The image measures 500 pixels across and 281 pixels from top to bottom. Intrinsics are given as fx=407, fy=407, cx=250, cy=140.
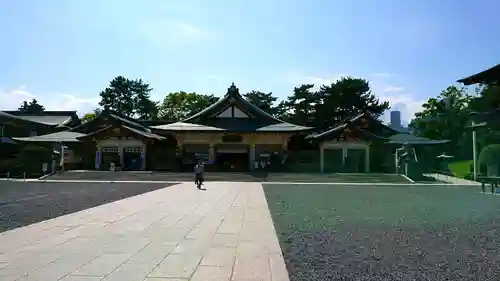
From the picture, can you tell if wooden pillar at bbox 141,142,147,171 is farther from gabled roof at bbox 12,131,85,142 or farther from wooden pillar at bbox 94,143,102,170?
gabled roof at bbox 12,131,85,142

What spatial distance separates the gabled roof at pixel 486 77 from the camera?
1982 cm

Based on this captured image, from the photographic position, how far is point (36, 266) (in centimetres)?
513

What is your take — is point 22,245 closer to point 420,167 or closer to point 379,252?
point 379,252

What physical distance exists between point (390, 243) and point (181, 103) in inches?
2111

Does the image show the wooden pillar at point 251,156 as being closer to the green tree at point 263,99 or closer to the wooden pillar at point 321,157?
the wooden pillar at point 321,157

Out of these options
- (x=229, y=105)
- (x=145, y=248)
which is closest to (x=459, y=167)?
(x=229, y=105)

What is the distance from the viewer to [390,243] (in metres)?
6.82

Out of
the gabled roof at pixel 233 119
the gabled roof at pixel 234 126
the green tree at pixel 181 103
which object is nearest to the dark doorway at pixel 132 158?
the gabled roof at pixel 234 126

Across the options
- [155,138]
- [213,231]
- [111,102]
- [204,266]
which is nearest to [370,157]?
[155,138]

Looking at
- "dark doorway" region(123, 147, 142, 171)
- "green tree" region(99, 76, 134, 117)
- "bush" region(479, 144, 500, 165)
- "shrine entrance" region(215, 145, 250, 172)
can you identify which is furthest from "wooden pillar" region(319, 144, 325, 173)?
"green tree" region(99, 76, 134, 117)

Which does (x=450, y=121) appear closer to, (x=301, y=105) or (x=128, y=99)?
(x=301, y=105)

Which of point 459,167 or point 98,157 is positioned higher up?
point 98,157

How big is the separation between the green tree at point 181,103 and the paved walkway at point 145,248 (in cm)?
4703

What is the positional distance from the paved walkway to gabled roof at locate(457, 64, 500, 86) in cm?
1558
